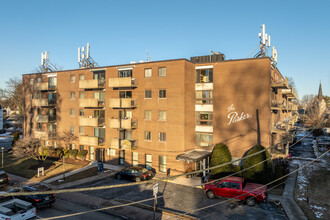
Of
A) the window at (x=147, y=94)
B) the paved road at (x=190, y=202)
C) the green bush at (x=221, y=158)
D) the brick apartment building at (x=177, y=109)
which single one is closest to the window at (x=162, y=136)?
the brick apartment building at (x=177, y=109)

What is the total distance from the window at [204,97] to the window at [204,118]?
143cm

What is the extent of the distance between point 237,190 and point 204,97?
488 inches

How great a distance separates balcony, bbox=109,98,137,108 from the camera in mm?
28403

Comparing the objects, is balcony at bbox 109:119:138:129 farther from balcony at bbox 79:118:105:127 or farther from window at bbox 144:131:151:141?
balcony at bbox 79:118:105:127

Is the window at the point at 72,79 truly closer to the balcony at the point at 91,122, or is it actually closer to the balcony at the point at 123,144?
the balcony at the point at 91,122

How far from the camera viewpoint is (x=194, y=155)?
25297 mm

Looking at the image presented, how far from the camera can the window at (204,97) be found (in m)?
27.5

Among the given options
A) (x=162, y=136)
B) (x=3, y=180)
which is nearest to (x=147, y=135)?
(x=162, y=136)

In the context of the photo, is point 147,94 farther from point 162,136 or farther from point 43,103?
point 43,103

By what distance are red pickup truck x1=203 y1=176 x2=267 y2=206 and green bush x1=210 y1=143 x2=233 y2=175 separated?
438cm

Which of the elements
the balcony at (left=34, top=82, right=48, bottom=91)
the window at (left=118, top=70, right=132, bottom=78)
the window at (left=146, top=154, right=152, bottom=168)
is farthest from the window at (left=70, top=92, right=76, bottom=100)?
the window at (left=146, top=154, right=152, bottom=168)

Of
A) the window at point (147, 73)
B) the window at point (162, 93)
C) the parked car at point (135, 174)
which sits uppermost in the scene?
the window at point (147, 73)

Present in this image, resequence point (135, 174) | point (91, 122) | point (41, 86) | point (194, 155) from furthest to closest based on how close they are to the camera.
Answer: point (41, 86) < point (91, 122) < point (194, 155) < point (135, 174)

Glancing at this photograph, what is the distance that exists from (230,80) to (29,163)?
1136 inches
